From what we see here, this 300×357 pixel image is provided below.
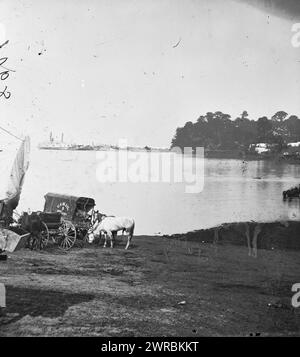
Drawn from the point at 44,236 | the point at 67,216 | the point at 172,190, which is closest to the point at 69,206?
the point at 67,216

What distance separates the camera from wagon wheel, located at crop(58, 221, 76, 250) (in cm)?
1137

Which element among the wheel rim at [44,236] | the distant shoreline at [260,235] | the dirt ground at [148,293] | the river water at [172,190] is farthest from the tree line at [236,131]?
the wheel rim at [44,236]

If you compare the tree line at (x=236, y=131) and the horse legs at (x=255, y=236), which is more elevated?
the tree line at (x=236, y=131)

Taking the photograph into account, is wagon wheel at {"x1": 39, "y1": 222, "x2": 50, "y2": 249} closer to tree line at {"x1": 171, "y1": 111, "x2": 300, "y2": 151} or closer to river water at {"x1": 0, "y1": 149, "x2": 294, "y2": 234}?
river water at {"x1": 0, "y1": 149, "x2": 294, "y2": 234}

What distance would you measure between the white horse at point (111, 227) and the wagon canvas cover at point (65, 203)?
63cm

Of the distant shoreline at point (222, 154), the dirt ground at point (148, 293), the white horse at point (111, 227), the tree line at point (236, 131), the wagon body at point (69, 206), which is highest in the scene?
the tree line at point (236, 131)

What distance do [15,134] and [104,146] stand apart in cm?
188

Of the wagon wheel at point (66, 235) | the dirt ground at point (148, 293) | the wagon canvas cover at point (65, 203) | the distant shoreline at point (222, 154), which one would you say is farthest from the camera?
the wagon canvas cover at point (65, 203)

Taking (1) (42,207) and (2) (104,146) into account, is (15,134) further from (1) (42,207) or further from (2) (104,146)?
(1) (42,207)

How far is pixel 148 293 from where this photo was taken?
7258 millimetres

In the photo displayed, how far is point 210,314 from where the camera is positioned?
21.1ft

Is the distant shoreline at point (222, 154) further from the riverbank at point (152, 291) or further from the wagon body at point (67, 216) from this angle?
the wagon body at point (67, 216)

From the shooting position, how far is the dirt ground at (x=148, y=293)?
579cm
